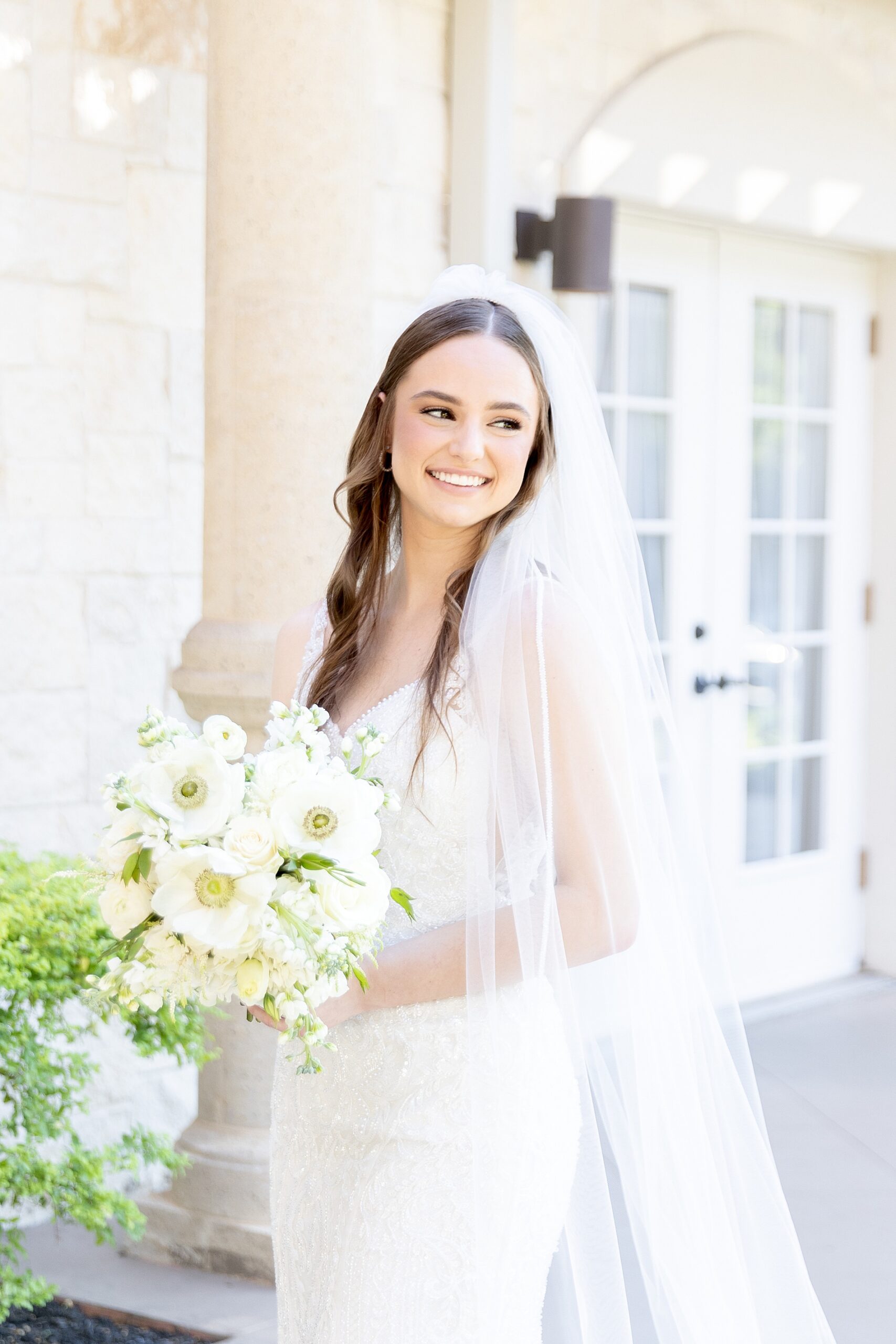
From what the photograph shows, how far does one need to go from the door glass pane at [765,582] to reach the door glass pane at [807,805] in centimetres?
59

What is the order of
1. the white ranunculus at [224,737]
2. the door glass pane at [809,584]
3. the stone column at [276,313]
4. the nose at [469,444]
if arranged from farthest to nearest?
1. the door glass pane at [809,584]
2. the stone column at [276,313]
3. the nose at [469,444]
4. the white ranunculus at [224,737]

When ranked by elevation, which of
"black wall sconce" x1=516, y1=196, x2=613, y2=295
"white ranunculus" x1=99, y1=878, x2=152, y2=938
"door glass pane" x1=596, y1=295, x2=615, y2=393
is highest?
"black wall sconce" x1=516, y1=196, x2=613, y2=295

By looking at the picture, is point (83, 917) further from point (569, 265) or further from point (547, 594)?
point (569, 265)

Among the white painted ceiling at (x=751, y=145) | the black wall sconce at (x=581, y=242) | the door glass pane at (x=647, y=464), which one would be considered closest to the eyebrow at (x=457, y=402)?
the black wall sconce at (x=581, y=242)

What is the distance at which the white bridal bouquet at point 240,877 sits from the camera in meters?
1.55

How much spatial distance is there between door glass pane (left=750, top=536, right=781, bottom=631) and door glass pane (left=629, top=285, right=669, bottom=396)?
757 mm

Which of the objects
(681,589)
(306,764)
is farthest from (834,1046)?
(306,764)

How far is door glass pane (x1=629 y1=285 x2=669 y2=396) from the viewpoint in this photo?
16.8 ft

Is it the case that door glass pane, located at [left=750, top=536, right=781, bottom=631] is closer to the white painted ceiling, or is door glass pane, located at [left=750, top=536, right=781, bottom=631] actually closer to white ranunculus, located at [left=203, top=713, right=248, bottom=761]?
the white painted ceiling

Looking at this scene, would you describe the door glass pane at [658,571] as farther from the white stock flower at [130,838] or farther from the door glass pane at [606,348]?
the white stock flower at [130,838]

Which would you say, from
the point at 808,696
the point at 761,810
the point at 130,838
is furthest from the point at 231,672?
the point at 808,696

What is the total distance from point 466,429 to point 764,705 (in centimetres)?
394

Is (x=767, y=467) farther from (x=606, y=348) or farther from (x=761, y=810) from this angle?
(x=761, y=810)

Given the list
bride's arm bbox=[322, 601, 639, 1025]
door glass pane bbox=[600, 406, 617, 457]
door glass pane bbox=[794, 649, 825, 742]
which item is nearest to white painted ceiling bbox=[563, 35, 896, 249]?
door glass pane bbox=[600, 406, 617, 457]
